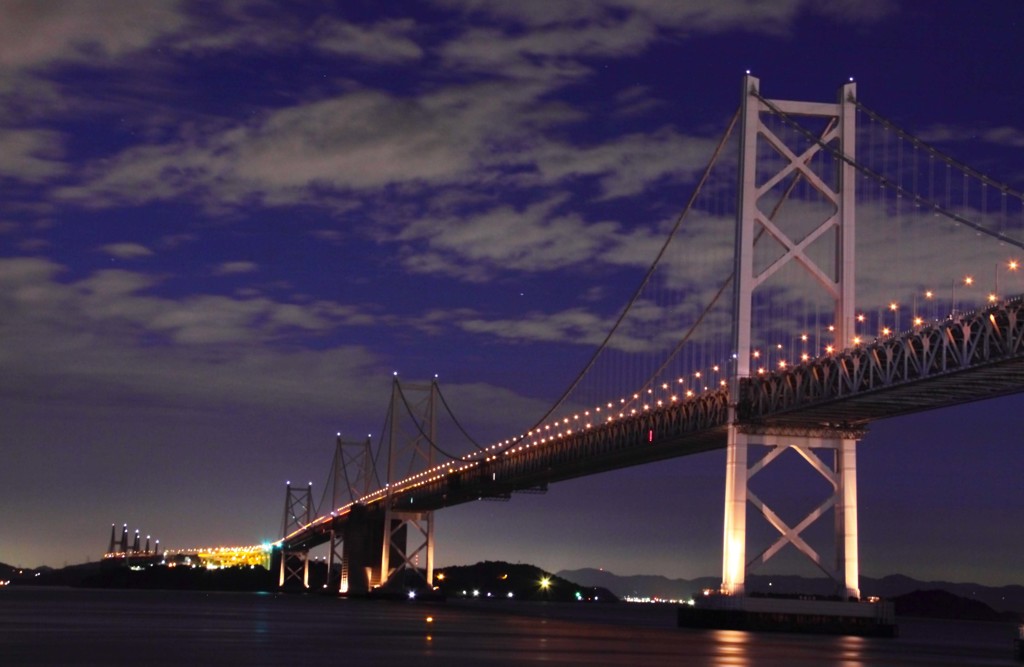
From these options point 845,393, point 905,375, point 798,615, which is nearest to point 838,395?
point 845,393

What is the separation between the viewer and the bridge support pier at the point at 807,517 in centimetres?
4828

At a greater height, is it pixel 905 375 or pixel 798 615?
pixel 905 375

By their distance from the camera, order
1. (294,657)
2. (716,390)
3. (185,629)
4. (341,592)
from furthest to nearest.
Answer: (341,592) → (716,390) → (185,629) → (294,657)

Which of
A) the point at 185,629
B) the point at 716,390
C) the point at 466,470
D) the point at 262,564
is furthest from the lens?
the point at 262,564

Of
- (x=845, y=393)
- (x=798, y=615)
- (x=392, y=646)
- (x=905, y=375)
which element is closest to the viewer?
(x=392, y=646)

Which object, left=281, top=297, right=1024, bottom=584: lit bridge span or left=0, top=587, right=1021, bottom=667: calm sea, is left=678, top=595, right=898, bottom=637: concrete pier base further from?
left=281, top=297, right=1024, bottom=584: lit bridge span

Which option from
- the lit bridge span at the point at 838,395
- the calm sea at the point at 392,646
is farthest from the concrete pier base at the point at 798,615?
the lit bridge span at the point at 838,395

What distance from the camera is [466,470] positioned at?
89.8 meters

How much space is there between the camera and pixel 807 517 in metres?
48.4

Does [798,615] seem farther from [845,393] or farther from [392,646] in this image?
[392,646]

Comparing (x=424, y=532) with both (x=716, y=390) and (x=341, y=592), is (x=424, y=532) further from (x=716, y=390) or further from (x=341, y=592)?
(x=716, y=390)

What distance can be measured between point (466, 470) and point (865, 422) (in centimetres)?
4307

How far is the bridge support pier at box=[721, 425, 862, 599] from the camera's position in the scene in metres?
48.3

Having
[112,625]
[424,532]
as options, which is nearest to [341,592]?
[424,532]
